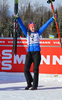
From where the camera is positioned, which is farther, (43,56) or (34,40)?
(43,56)

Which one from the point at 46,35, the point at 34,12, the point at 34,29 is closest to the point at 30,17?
the point at 34,12

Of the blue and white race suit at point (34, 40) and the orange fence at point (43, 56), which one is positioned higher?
the blue and white race suit at point (34, 40)

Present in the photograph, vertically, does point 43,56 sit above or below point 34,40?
below

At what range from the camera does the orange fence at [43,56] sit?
26.2 feet

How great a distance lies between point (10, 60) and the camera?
317 inches

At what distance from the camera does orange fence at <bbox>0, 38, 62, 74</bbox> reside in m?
7.98

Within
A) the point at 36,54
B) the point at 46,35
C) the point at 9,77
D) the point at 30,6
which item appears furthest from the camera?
the point at 46,35

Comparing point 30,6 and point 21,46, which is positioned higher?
point 30,6

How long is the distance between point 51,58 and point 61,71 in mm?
621

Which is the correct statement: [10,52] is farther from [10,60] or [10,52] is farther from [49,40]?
[49,40]

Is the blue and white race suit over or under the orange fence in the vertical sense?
over

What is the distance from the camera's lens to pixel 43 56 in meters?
8.00

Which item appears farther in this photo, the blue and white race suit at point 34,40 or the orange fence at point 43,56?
the orange fence at point 43,56

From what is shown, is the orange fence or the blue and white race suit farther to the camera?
the orange fence
